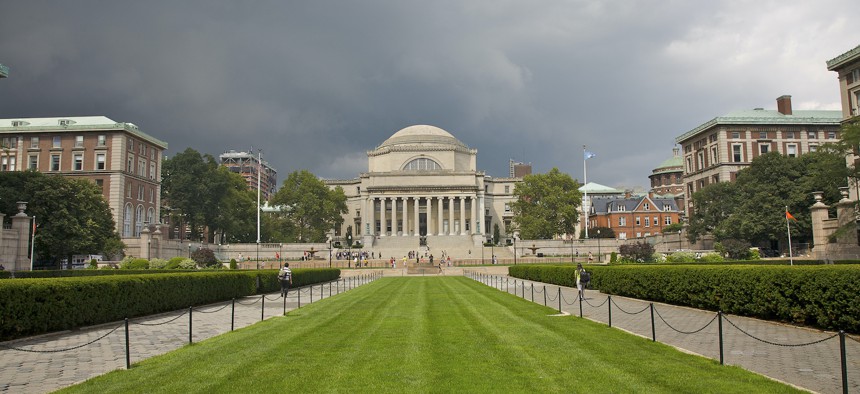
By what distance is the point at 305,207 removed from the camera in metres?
101

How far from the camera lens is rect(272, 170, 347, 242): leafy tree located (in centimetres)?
10175

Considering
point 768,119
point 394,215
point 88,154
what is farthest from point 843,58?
point 88,154

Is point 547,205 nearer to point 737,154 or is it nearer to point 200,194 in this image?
point 737,154

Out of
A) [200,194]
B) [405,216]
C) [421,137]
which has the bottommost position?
[405,216]

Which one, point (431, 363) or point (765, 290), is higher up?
point (765, 290)

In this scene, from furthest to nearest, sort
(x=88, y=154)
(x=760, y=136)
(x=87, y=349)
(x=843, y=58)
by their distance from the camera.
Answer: (x=760, y=136) → (x=88, y=154) → (x=843, y=58) → (x=87, y=349)

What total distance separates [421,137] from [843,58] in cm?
7971

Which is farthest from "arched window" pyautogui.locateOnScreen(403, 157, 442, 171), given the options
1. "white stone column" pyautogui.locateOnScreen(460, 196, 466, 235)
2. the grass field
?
the grass field

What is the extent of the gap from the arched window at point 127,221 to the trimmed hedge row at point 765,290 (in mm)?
73798

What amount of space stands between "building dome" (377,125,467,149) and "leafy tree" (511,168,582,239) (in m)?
27.9

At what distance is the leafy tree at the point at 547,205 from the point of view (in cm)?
9881

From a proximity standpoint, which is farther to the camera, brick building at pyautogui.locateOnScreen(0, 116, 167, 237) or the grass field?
brick building at pyautogui.locateOnScreen(0, 116, 167, 237)

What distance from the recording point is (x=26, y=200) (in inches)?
2349

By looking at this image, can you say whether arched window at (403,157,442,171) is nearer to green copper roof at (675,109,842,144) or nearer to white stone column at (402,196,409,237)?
white stone column at (402,196,409,237)
